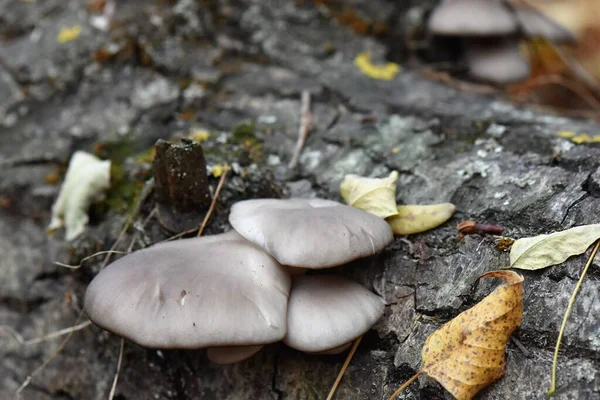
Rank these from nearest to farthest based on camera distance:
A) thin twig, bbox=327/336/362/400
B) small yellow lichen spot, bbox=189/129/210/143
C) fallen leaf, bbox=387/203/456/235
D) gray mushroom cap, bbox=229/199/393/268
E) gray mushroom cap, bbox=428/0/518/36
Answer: gray mushroom cap, bbox=229/199/393/268, thin twig, bbox=327/336/362/400, fallen leaf, bbox=387/203/456/235, small yellow lichen spot, bbox=189/129/210/143, gray mushroom cap, bbox=428/0/518/36

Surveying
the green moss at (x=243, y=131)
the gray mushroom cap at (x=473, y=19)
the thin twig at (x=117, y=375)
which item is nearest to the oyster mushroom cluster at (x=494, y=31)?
the gray mushroom cap at (x=473, y=19)

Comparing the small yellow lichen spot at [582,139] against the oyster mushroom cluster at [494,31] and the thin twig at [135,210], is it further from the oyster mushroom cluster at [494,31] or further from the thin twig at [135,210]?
the thin twig at [135,210]

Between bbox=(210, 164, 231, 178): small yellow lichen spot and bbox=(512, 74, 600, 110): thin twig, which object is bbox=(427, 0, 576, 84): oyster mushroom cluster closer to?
bbox=(512, 74, 600, 110): thin twig

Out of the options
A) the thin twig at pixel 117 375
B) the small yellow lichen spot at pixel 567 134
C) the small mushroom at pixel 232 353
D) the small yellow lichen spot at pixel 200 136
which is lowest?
the thin twig at pixel 117 375

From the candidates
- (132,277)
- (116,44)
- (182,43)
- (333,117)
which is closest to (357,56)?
(333,117)

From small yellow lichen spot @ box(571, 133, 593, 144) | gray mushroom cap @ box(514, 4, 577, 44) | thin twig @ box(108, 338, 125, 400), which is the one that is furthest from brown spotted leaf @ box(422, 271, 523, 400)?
gray mushroom cap @ box(514, 4, 577, 44)

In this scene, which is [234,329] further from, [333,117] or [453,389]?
[333,117]
